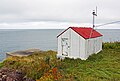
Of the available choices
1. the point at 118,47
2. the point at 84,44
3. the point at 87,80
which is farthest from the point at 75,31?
the point at 118,47

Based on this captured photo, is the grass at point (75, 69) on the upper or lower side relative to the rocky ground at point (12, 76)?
upper

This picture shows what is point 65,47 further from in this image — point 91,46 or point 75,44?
point 91,46

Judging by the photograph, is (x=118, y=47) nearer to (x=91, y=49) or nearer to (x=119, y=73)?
(x=91, y=49)

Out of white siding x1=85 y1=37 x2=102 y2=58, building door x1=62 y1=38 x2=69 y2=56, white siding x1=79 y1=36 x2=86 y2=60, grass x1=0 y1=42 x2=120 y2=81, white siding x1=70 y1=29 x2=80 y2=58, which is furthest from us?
building door x1=62 y1=38 x2=69 y2=56

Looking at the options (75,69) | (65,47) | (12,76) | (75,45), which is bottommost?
(12,76)

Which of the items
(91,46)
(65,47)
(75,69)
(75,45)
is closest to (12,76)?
(75,69)

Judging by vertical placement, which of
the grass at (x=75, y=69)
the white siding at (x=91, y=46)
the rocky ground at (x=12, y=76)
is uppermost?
the white siding at (x=91, y=46)

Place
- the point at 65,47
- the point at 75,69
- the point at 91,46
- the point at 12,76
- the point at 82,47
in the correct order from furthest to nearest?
1. the point at 91,46
2. the point at 65,47
3. the point at 82,47
4. the point at 12,76
5. the point at 75,69

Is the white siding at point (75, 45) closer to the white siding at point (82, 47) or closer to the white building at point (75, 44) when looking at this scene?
the white building at point (75, 44)

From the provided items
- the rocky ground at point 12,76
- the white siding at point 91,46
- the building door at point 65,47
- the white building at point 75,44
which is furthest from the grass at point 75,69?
the building door at point 65,47

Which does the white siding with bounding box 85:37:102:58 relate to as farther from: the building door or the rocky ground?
the rocky ground

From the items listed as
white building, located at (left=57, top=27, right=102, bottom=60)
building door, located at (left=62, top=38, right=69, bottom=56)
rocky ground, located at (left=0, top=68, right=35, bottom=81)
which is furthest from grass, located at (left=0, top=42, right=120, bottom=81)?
building door, located at (left=62, top=38, right=69, bottom=56)

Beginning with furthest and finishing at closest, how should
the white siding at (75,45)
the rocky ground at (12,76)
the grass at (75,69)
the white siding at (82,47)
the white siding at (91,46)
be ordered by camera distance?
the white siding at (91,46) < the white siding at (75,45) < the white siding at (82,47) < the rocky ground at (12,76) < the grass at (75,69)

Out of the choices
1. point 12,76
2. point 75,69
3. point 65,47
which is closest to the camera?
point 75,69
